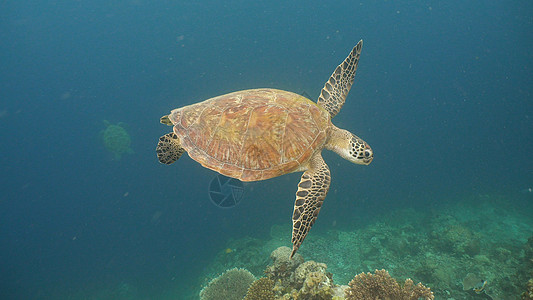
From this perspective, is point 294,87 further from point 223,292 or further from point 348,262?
point 223,292

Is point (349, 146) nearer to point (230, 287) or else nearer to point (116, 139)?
point (230, 287)

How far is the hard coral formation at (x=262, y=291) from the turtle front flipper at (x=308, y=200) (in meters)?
1.41

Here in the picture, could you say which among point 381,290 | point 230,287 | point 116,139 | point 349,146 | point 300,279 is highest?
point 349,146

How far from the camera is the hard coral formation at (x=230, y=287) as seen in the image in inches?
197

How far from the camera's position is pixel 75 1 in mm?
28609

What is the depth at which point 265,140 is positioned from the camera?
2895mm

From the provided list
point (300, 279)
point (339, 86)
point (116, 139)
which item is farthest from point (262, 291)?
point (116, 139)

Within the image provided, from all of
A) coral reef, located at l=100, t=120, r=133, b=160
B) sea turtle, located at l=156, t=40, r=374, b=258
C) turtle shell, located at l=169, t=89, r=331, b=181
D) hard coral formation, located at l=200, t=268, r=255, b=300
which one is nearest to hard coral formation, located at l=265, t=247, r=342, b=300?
sea turtle, located at l=156, t=40, r=374, b=258

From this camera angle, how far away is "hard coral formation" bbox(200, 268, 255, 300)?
16.4 ft

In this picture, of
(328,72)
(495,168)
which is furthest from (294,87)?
(495,168)

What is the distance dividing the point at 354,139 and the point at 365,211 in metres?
12.5

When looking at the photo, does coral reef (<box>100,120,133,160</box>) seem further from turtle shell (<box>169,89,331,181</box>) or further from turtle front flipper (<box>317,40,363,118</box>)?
turtle front flipper (<box>317,40,363,118</box>)

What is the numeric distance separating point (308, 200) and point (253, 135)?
45.6 inches

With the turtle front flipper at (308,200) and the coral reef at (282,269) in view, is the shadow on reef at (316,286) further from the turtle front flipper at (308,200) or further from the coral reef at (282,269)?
the turtle front flipper at (308,200)
